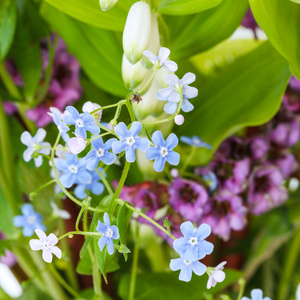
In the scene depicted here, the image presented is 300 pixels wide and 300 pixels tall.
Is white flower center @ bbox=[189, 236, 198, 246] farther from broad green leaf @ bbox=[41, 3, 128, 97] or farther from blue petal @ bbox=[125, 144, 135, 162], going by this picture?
broad green leaf @ bbox=[41, 3, 128, 97]

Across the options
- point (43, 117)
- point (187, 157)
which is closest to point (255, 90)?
point (187, 157)

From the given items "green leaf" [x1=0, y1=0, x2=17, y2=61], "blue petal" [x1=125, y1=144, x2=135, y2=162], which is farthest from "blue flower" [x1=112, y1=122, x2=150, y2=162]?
"green leaf" [x1=0, y1=0, x2=17, y2=61]

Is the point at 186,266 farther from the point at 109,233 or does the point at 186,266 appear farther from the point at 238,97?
the point at 238,97

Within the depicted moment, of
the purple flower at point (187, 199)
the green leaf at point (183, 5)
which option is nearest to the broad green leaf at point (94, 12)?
the green leaf at point (183, 5)

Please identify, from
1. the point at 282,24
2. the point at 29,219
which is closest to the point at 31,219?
the point at 29,219

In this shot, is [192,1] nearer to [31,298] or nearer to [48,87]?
[48,87]

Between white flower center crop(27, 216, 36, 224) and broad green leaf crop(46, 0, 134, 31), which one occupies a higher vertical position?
broad green leaf crop(46, 0, 134, 31)
